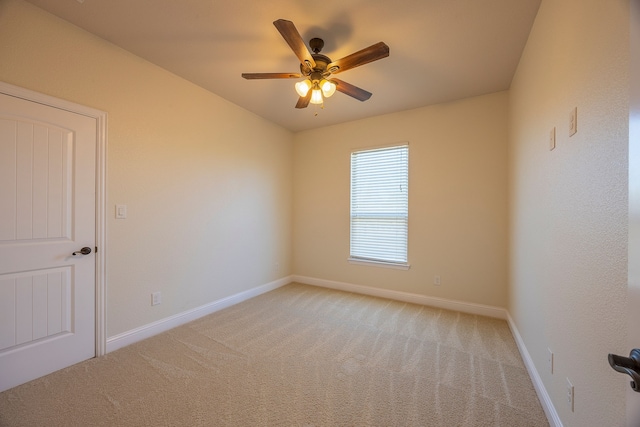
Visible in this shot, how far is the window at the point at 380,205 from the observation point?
3570 mm

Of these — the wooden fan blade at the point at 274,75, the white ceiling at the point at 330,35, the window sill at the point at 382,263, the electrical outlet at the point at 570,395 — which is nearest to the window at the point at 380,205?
the window sill at the point at 382,263

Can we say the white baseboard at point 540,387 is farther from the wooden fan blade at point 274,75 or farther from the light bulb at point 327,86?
the wooden fan blade at point 274,75

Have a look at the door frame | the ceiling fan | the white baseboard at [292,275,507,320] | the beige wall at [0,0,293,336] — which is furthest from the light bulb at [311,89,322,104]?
the white baseboard at [292,275,507,320]

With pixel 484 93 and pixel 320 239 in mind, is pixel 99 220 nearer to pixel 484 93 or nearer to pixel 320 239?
pixel 320 239

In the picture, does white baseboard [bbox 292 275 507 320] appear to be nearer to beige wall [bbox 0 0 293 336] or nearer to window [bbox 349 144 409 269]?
window [bbox 349 144 409 269]

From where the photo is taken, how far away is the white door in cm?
174

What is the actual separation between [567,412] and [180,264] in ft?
10.7

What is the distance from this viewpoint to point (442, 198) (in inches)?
129

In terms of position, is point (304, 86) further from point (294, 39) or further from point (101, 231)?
point (101, 231)

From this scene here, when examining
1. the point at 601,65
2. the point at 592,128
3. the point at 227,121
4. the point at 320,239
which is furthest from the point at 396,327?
the point at 227,121

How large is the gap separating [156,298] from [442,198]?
140 inches

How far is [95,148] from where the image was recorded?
2.13 metres

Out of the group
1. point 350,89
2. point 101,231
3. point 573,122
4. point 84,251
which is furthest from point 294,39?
point 84,251

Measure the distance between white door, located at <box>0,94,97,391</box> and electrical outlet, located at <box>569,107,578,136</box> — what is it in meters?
3.34
